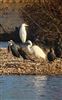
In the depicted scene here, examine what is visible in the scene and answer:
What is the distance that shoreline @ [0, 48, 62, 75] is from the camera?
1650 centimetres

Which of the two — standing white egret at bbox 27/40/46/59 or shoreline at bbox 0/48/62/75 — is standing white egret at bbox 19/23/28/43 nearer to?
standing white egret at bbox 27/40/46/59

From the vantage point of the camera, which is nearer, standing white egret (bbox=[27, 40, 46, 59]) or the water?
the water

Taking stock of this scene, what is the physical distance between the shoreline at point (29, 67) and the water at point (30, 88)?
60 cm

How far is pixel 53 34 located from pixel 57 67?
19.1 feet

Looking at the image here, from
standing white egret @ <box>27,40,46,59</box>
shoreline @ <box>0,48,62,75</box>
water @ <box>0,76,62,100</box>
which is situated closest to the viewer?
water @ <box>0,76,62,100</box>

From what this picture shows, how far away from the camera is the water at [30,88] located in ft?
42.2

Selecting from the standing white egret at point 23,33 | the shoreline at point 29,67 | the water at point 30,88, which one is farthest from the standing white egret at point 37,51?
the standing white egret at point 23,33

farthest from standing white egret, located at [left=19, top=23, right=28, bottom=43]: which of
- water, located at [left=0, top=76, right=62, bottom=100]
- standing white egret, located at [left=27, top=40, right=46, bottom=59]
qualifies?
water, located at [left=0, top=76, right=62, bottom=100]

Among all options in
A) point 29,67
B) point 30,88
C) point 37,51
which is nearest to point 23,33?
point 37,51

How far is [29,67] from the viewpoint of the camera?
17172 millimetres

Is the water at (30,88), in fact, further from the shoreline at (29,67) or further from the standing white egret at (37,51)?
the standing white egret at (37,51)

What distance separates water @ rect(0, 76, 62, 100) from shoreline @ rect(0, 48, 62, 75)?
60 cm

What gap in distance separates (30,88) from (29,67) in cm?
317

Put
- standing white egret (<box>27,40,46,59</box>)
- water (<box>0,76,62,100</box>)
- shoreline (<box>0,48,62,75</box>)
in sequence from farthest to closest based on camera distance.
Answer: standing white egret (<box>27,40,46,59</box>) < shoreline (<box>0,48,62,75</box>) < water (<box>0,76,62,100</box>)
